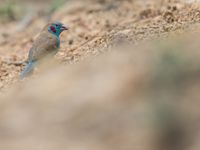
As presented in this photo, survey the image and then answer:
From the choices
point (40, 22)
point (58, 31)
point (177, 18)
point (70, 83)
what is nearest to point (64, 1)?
point (40, 22)

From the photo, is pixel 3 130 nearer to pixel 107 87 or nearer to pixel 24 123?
pixel 24 123

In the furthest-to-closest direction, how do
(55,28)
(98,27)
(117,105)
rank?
(98,27) → (55,28) → (117,105)

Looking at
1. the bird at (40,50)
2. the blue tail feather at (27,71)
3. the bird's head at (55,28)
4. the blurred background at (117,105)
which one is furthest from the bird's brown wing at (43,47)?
the blurred background at (117,105)

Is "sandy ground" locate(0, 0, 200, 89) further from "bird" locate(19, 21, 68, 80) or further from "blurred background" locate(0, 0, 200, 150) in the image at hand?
"blurred background" locate(0, 0, 200, 150)

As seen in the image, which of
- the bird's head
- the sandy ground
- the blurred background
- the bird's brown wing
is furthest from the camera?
the bird's head

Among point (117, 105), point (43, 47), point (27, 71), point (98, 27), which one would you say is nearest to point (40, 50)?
point (43, 47)

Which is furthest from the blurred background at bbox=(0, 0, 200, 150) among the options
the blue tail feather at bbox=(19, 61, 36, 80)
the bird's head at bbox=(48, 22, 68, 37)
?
the bird's head at bbox=(48, 22, 68, 37)

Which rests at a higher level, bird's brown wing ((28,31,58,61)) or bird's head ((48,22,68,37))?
bird's head ((48,22,68,37))

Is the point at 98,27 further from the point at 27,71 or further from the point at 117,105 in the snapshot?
the point at 117,105
